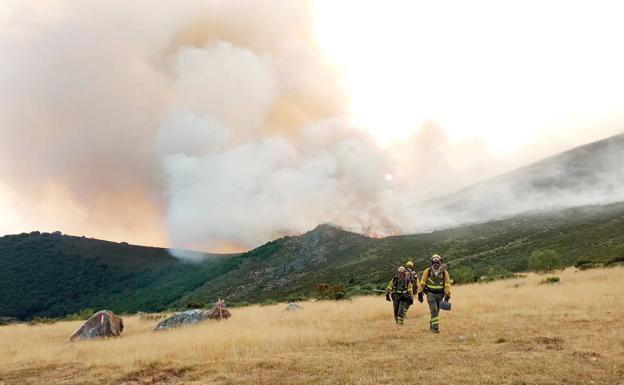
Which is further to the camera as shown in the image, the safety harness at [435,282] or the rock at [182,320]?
the rock at [182,320]

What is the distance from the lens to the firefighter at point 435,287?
16.1m

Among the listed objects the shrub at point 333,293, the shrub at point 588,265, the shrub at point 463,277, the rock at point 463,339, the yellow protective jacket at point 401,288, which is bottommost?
the rock at point 463,339

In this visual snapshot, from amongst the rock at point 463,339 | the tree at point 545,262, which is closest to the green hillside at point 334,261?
the tree at point 545,262

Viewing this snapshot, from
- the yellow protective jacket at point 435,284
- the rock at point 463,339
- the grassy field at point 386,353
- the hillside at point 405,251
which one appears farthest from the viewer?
the hillside at point 405,251

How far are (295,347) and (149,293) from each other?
18438 cm

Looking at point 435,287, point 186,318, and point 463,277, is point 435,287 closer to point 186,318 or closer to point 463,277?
point 186,318

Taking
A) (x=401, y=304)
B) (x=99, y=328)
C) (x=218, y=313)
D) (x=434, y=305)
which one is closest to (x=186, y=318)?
(x=218, y=313)

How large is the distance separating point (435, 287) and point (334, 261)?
119937 millimetres

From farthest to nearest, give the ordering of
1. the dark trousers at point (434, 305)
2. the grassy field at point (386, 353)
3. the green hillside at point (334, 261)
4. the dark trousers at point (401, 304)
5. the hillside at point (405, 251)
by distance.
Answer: the green hillside at point (334, 261) → the hillside at point (405, 251) → the dark trousers at point (401, 304) → the dark trousers at point (434, 305) → the grassy field at point (386, 353)

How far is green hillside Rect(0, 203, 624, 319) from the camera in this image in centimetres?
7669

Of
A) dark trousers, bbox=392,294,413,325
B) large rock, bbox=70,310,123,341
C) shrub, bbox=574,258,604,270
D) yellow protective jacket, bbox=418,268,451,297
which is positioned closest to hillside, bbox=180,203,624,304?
shrub, bbox=574,258,604,270

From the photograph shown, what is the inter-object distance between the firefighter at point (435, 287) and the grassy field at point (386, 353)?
2.13 feet

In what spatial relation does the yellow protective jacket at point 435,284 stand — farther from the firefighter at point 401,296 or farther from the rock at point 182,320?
the rock at point 182,320

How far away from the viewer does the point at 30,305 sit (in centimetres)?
16875
